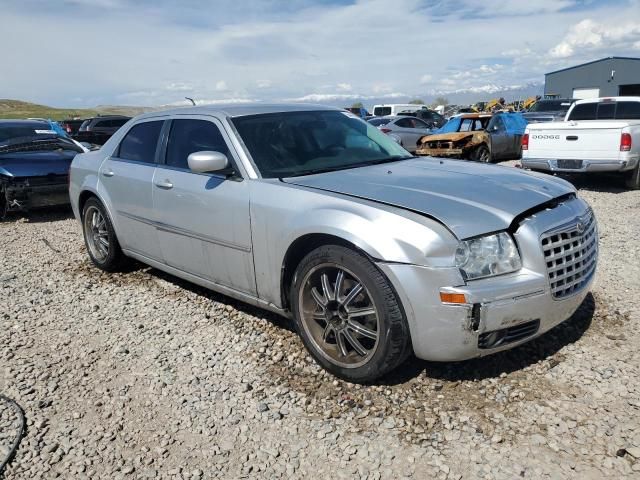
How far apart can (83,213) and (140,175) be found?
147 cm

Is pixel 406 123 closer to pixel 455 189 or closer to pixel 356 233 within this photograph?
pixel 455 189

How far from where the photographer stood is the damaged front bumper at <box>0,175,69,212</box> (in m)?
8.04

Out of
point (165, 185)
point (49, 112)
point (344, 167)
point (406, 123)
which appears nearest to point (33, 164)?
point (165, 185)

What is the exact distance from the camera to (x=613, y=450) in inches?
99.1

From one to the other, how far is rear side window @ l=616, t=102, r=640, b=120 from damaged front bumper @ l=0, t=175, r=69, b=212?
35.8 feet

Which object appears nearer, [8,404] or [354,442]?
[354,442]

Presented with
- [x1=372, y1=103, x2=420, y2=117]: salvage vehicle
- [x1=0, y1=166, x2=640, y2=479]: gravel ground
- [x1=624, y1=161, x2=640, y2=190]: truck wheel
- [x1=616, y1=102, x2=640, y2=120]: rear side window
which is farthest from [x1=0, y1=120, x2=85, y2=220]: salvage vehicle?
[x1=372, y1=103, x2=420, y2=117]: salvage vehicle

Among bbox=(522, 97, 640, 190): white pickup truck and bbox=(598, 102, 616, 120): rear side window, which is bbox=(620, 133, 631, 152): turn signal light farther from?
bbox=(598, 102, 616, 120): rear side window

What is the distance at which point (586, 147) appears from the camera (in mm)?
9172

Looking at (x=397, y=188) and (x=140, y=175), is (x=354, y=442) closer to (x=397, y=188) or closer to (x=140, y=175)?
(x=397, y=188)

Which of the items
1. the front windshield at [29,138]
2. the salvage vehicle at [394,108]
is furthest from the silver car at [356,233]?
the salvage vehicle at [394,108]

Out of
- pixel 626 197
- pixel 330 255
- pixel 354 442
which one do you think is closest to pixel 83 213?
pixel 330 255

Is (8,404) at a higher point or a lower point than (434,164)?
lower

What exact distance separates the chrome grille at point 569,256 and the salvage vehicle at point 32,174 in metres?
7.52
